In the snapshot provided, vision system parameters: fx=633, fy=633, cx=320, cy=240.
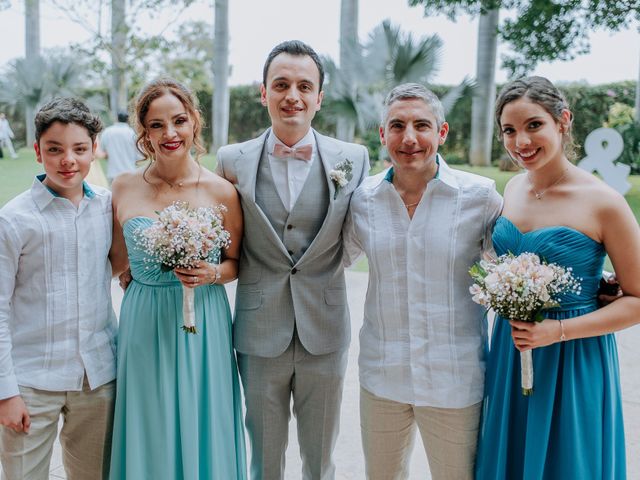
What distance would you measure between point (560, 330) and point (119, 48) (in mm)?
18337

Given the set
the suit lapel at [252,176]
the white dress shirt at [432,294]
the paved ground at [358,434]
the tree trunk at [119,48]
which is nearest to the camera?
the white dress shirt at [432,294]

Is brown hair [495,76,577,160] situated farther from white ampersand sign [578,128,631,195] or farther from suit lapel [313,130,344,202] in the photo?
white ampersand sign [578,128,631,195]

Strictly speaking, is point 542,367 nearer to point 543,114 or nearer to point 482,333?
point 482,333

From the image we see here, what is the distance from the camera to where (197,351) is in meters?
2.89

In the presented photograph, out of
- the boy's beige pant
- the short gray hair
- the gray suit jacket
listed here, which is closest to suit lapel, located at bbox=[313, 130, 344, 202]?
the gray suit jacket

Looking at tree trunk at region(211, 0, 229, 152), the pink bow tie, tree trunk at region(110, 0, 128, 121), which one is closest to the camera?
the pink bow tie

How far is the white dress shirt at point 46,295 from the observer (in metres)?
2.60

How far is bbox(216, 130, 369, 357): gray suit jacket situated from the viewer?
304 cm

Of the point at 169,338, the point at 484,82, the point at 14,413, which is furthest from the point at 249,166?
the point at 484,82

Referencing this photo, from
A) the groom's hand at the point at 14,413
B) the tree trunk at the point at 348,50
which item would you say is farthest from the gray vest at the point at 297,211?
the tree trunk at the point at 348,50

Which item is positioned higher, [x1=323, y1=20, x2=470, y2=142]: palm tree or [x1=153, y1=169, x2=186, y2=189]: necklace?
[x1=323, y1=20, x2=470, y2=142]: palm tree

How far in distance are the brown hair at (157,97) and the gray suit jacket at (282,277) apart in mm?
278

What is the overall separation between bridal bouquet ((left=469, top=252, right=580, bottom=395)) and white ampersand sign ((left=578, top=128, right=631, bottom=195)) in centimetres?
755

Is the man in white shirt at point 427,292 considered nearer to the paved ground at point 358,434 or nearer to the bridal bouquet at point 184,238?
the bridal bouquet at point 184,238
